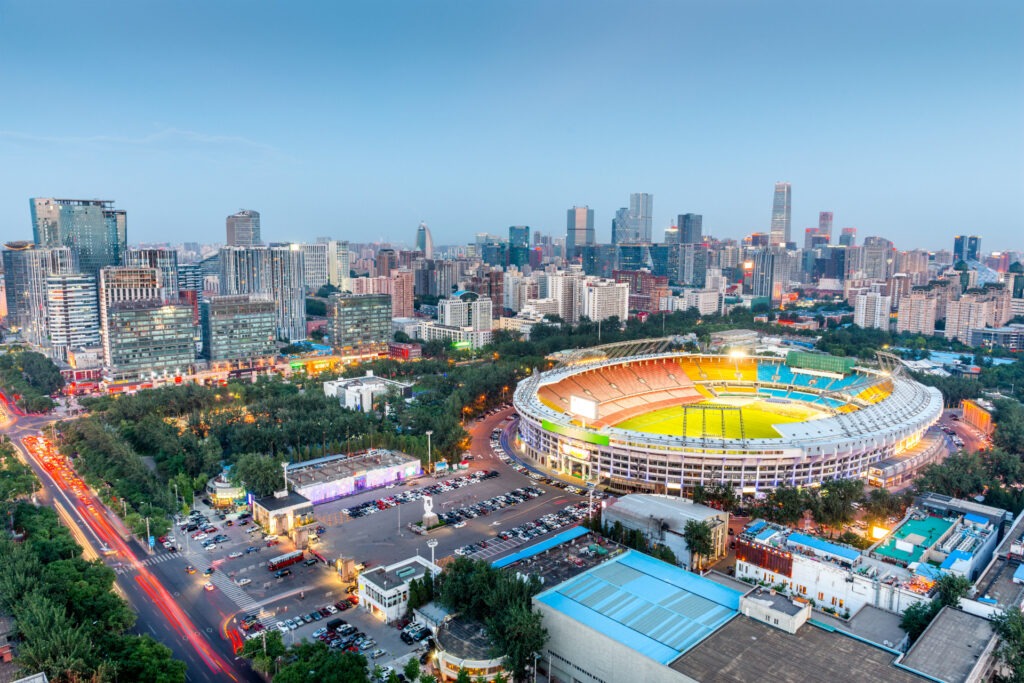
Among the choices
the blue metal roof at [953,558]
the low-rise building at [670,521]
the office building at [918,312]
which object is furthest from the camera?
the office building at [918,312]

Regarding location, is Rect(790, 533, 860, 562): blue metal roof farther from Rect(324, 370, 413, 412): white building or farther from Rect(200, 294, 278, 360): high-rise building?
Rect(200, 294, 278, 360): high-rise building

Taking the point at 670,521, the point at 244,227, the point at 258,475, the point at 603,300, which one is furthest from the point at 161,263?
the point at 670,521

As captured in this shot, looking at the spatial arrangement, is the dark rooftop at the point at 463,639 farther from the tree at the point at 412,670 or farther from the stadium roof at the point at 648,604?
the stadium roof at the point at 648,604

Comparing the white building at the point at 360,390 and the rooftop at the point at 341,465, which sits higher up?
the white building at the point at 360,390

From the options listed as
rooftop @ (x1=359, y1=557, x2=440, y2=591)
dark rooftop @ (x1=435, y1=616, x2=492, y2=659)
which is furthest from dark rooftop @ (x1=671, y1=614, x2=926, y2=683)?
rooftop @ (x1=359, y1=557, x2=440, y2=591)

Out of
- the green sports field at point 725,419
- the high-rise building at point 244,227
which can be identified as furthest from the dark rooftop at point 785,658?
the high-rise building at point 244,227

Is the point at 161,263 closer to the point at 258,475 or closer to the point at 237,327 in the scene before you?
the point at 237,327
